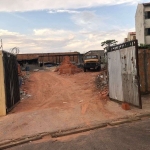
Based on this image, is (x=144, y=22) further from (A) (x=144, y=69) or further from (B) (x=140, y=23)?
(A) (x=144, y=69)

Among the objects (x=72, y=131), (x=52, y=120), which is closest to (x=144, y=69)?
(x=52, y=120)

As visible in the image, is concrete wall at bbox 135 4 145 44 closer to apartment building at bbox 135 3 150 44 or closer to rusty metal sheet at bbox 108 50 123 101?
apartment building at bbox 135 3 150 44

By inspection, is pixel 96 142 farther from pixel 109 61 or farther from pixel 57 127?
pixel 109 61

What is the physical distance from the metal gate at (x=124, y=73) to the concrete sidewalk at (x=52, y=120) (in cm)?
49

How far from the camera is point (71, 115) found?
8.71m

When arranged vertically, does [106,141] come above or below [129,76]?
below

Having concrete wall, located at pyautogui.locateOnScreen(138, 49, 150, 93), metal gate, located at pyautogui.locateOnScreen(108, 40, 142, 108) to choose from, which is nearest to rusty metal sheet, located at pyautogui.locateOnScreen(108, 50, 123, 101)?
metal gate, located at pyautogui.locateOnScreen(108, 40, 142, 108)

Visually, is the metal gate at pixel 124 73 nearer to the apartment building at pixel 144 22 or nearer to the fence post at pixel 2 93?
the fence post at pixel 2 93

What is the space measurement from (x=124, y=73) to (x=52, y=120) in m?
3.44

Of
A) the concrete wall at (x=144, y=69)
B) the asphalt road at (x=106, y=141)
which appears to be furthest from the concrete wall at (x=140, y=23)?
the asphalt road at (x=106, y=141)

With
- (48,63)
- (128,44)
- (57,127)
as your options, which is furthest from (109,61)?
(48,63)

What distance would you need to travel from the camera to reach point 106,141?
5.85 metres

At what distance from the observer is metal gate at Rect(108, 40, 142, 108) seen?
8.57 m

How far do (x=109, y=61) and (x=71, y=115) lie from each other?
11.3 ft
